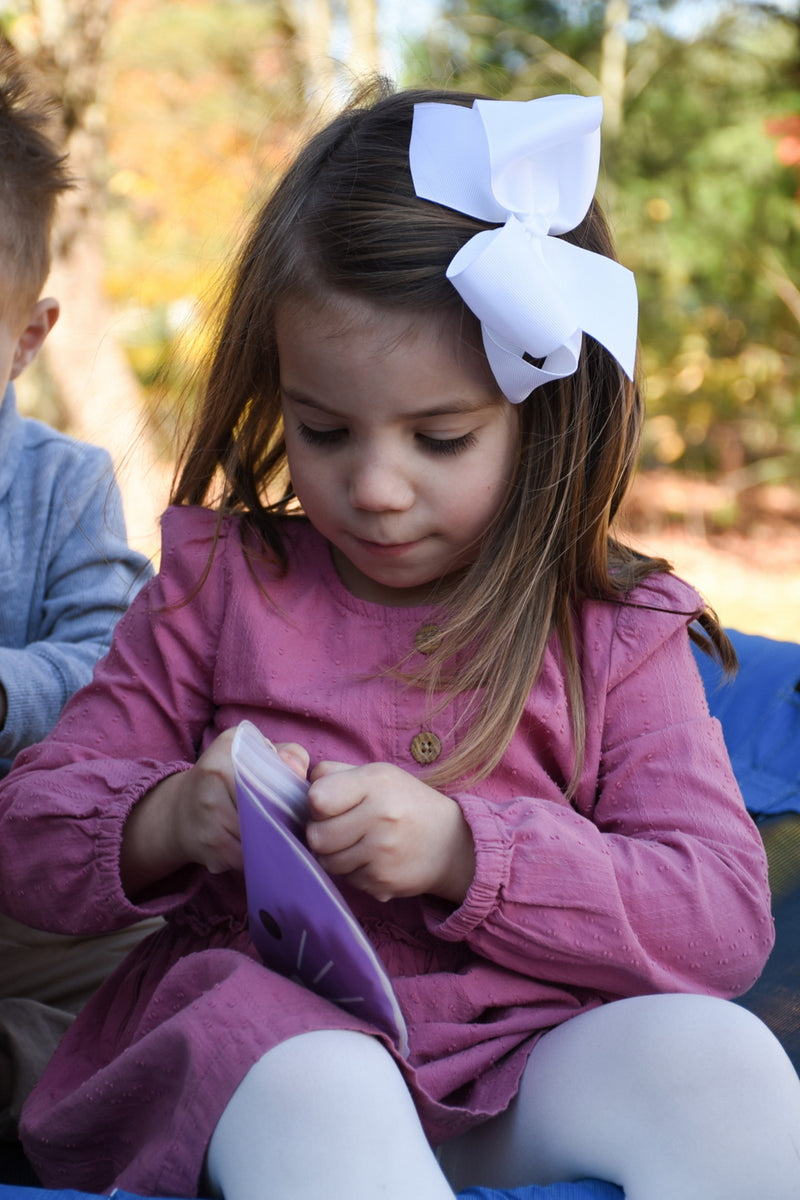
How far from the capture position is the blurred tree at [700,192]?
17.8 ft

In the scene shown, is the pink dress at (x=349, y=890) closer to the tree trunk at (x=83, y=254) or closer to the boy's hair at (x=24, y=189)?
the boy's hair at (x=24, y=189)

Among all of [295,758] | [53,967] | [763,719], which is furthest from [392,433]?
[763,719]

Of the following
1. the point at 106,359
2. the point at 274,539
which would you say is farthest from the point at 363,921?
the point at 106,359

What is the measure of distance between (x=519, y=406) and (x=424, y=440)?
0.12m

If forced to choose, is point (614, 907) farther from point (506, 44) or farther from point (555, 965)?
point (506, 44)

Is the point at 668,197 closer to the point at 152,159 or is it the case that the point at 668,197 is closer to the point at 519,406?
the point at 152,159

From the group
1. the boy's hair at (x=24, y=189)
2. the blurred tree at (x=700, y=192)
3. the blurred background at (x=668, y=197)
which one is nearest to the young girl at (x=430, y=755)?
the boy's hair at (x=24, y=189)

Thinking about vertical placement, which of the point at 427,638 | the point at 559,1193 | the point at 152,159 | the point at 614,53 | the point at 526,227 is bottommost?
the point at 559,1193

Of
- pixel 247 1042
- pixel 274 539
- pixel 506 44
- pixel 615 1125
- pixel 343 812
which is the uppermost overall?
pixel 506 44

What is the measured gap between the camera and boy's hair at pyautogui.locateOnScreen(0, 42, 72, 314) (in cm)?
153

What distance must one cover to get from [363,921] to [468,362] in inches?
19.8

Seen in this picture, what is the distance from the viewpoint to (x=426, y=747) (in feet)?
3.81

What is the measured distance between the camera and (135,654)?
1.25 m

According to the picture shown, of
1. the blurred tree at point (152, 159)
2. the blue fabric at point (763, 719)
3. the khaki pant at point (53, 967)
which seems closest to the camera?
the khaki pant at point (53, 967)
